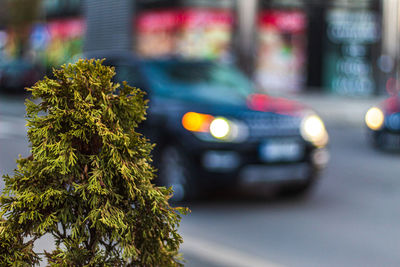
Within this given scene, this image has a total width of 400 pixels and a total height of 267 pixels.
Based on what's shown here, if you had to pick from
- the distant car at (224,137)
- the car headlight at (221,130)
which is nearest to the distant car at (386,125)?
the distant car at (224,137)

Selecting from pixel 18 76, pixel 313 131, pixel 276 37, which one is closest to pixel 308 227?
pixel 313 131

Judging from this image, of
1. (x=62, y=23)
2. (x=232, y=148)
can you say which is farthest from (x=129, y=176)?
(x=62, y=23)

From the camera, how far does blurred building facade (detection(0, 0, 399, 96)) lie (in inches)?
958

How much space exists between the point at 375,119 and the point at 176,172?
6.39 m

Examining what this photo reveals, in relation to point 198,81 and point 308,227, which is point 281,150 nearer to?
point 308,227

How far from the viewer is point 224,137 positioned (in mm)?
6242

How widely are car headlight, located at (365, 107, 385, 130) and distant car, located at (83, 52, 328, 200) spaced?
16.6ft

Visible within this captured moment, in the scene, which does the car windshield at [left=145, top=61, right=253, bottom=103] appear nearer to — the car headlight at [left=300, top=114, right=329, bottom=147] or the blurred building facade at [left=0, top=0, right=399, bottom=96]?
the car headlight at [left=300, top=114, right=329, bottom=147]

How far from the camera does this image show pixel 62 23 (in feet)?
105

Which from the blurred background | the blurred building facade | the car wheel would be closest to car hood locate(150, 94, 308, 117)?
the car wheel

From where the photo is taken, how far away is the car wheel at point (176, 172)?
6.42 metres

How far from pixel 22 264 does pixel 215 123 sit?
4557 millimetres

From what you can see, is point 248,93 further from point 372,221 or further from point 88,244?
point 88,244

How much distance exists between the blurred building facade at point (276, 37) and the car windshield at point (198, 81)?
15.6 metres
